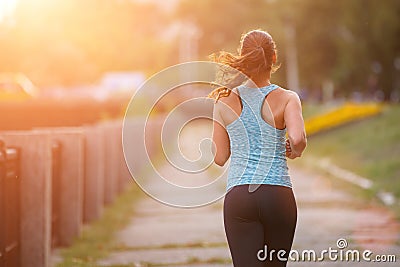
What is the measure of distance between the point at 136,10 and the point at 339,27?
110 meters

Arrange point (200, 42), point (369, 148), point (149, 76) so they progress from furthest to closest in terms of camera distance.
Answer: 1. point (200, 42)
2. point (149, 76)
3. point (369, 148)

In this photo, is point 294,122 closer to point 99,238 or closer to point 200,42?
point 99,238

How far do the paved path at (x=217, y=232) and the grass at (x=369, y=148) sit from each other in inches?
69.1

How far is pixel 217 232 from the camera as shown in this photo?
41.0ft

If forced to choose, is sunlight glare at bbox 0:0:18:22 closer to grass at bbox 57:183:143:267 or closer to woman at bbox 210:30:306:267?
grass at bbox 57:183:143:267

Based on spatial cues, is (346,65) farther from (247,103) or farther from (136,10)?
(136,10)

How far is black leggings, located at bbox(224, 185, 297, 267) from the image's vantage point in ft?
18.6

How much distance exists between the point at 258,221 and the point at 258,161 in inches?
11.9

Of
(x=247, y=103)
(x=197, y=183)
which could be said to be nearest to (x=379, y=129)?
(x=197, y=183)

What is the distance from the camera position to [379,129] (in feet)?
88.7

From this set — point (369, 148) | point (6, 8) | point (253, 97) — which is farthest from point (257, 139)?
point (6, 8)

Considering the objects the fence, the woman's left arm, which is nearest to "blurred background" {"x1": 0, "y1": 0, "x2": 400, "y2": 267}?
the fence

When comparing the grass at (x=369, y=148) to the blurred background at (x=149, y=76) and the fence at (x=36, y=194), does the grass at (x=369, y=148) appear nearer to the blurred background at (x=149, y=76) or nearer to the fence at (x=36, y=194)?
the blurred background at (x=149, y=76)

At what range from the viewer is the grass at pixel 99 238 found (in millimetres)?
10383
